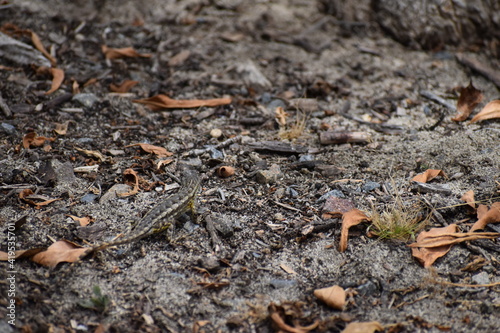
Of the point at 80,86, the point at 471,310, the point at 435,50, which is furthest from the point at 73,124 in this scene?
→ the point at 435,50

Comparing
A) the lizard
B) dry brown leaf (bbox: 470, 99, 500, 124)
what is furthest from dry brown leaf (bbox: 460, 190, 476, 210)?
the lizard

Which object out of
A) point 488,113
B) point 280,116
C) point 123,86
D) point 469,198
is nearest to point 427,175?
point 469,198

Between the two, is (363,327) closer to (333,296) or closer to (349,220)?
(333,296)

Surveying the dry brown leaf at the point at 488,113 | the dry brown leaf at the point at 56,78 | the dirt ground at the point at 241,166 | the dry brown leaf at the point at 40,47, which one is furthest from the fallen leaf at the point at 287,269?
the dry brown leaf at the point at 40,47

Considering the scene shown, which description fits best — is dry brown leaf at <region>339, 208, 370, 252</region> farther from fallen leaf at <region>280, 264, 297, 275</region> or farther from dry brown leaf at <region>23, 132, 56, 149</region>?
dry brown leaf at <region>23, 132, 56, 149</region>

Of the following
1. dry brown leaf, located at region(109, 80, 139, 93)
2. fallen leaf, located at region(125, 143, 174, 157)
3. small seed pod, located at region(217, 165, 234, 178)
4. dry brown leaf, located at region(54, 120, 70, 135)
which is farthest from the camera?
dry brown leaf, located at region(109, 80, 139, 93)

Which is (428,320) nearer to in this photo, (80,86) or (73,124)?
(73,124)
